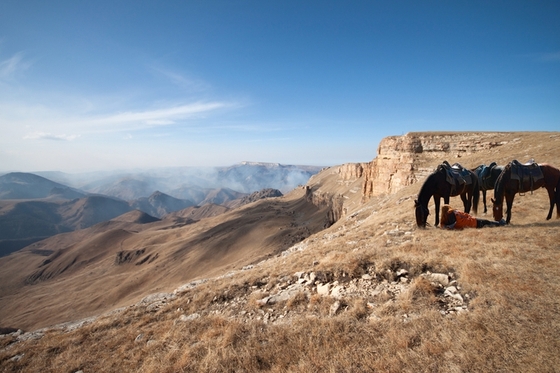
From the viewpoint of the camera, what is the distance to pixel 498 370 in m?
3.36

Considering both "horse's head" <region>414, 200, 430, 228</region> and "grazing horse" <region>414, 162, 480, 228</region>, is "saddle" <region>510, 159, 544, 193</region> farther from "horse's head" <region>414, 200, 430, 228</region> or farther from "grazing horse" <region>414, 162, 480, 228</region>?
"horse's head" <region>414, 200, 430, 228</region>

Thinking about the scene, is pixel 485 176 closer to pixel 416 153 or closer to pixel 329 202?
pixel 416 153

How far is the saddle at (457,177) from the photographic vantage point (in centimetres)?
1039

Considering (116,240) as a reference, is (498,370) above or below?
above

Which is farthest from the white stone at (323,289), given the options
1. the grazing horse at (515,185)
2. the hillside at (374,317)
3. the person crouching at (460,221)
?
the grazing horse at (515,185)

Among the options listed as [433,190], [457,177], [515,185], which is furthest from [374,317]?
[515,185]

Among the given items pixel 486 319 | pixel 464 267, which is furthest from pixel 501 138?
pixel 486 319

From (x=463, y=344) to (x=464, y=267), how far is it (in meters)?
2.98

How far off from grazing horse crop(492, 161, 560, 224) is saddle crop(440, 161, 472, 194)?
1.10 meters

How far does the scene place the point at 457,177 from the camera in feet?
34.5

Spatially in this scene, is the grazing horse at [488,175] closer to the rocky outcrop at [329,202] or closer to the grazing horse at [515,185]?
the grazing horse at [515,185]

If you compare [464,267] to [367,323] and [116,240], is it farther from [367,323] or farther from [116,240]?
[116,240]

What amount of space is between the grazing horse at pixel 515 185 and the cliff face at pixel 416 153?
60.3ft

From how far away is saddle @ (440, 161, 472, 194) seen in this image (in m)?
10.4
